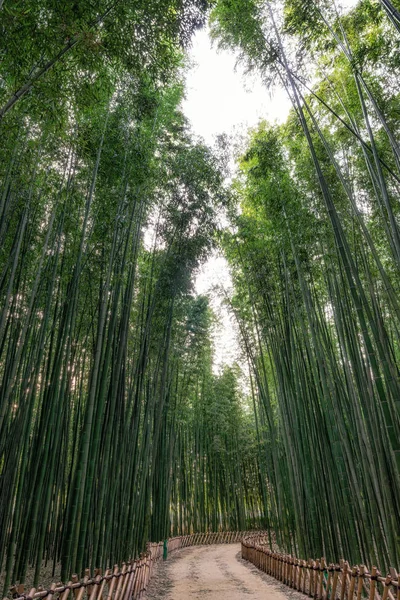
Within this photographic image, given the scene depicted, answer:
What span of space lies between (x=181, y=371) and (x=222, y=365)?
2.90 m

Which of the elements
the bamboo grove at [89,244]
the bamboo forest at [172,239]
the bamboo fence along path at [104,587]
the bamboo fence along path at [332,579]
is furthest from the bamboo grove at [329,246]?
the bamboo fence along path at [104,587]

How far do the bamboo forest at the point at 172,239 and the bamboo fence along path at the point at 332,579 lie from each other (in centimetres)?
32

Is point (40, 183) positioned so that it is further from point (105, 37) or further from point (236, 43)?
point (236, 43)

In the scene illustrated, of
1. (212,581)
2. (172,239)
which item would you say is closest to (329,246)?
(172,239)

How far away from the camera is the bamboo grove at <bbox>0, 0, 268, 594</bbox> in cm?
298

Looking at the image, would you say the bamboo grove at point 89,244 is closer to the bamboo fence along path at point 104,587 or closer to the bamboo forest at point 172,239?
the bamboo forest at point 172,239

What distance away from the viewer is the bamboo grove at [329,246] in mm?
3381

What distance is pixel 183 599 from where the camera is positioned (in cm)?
421

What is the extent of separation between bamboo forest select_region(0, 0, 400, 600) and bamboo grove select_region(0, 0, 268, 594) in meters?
0.03

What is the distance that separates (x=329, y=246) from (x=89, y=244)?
3.03 metres

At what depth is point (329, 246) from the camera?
486 cm

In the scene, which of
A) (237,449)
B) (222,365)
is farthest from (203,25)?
(237,449)

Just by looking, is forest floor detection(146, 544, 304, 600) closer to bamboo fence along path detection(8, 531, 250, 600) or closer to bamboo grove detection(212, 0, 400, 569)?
bamboo fence along path detection(8, 531, 250, 600)

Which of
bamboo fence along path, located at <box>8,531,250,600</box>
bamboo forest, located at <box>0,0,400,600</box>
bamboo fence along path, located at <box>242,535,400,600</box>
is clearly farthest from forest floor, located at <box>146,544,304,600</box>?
bamboo forest, located at <box>0,0,400,600</box>
